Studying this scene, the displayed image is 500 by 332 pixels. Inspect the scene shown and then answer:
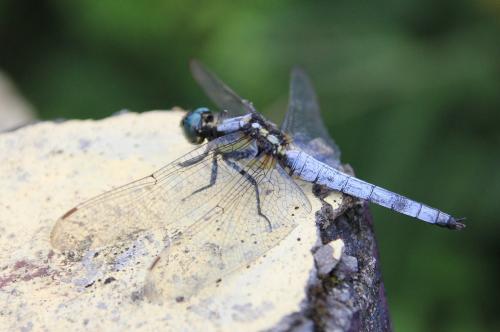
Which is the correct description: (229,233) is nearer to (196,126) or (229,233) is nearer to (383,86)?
(196,126)

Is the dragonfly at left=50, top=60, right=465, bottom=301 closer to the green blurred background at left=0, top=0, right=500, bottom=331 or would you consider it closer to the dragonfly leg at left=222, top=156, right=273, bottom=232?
the dragonfly leg at left=222, top=156, right=273, bottom=232

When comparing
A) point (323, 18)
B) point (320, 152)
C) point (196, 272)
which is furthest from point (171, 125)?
point (323, 18)

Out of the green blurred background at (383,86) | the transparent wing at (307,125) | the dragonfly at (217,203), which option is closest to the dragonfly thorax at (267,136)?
the dragonfly at (217,203)

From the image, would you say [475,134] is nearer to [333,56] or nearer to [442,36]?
[442,36]

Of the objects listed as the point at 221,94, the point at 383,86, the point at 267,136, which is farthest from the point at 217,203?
the point at 383,86

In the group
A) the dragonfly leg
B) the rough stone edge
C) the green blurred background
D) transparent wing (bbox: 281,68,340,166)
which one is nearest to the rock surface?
the rough stone edge

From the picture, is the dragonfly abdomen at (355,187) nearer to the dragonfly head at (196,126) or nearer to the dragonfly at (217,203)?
the dragonfly at (217,203)
